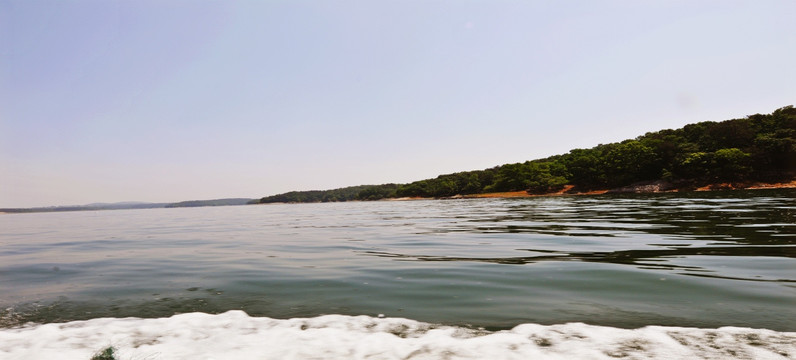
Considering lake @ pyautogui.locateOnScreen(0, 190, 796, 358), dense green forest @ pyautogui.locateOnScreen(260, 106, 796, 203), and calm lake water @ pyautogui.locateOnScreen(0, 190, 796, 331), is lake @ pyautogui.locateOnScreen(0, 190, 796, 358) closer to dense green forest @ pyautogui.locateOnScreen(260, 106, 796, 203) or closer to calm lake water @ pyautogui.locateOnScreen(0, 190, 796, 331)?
calm lake water @ pyautogui.locateOnScreen(0, 190, 796, 331)

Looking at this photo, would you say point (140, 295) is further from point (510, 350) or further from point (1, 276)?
point (510, 350)

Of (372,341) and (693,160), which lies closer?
(372,341)

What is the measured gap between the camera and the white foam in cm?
362

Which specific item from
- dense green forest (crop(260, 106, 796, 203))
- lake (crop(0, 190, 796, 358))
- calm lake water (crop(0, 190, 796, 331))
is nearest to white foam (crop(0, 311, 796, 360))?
lake (crop(0, 190, 796, 358))

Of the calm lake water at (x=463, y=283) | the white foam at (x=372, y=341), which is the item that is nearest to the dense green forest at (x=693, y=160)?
the calm lake water at (x=463, y=283)

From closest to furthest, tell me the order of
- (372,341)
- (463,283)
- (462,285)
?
(372,341)
(462,285)
(463,283)

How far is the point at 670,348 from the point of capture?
3602 mm

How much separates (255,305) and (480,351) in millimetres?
3710

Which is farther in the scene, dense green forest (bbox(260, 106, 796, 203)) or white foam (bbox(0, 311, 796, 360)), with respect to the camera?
dense green forest (bbox(260, 106, 796, 203))

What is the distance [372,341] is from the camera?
13.6 ft

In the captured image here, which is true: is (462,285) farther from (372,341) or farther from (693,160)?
(693,160)

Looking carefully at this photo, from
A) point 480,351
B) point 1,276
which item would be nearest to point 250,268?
point 1,276

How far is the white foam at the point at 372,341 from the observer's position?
362 cm

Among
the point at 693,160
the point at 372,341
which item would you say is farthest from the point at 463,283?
the point at 693,160
